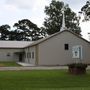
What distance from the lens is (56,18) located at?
8581 centimetres

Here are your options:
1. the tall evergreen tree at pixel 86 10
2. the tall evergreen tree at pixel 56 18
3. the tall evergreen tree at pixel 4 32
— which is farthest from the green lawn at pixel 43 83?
the tall evergreen tree at pixel 4 32

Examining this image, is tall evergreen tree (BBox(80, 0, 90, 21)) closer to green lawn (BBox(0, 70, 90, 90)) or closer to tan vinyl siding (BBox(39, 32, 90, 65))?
green lawn (BBox(0, 70, 90, 90))

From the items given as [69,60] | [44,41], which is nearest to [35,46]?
[44,41]

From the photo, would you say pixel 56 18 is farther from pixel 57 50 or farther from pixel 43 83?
pixel 43 83

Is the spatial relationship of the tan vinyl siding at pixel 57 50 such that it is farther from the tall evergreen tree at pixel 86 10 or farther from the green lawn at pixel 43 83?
the green lawn at pixel 43 83

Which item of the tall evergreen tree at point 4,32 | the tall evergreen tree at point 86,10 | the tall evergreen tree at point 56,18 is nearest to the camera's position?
the tall evergreen tree at point 86,10

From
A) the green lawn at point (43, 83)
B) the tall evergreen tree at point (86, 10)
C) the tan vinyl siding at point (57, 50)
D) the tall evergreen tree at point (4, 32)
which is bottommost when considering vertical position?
the green lawn at point (43, 83)

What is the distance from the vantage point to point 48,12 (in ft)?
284

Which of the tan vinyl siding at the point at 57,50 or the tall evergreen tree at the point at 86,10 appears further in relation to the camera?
the tan vinyl siding at the point at 57,50

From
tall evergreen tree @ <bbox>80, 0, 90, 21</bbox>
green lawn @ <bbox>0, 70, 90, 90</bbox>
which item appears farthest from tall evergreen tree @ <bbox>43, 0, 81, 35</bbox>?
green lawn @ <bbox>0, 70, 90, 90</bbox>

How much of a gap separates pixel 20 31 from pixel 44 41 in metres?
49.5

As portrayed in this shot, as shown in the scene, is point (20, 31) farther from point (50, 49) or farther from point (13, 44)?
point (50, 49)

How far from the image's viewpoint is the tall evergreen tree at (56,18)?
8431 centimetres

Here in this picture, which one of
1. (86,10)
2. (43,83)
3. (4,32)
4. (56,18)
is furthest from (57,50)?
(4,32)
